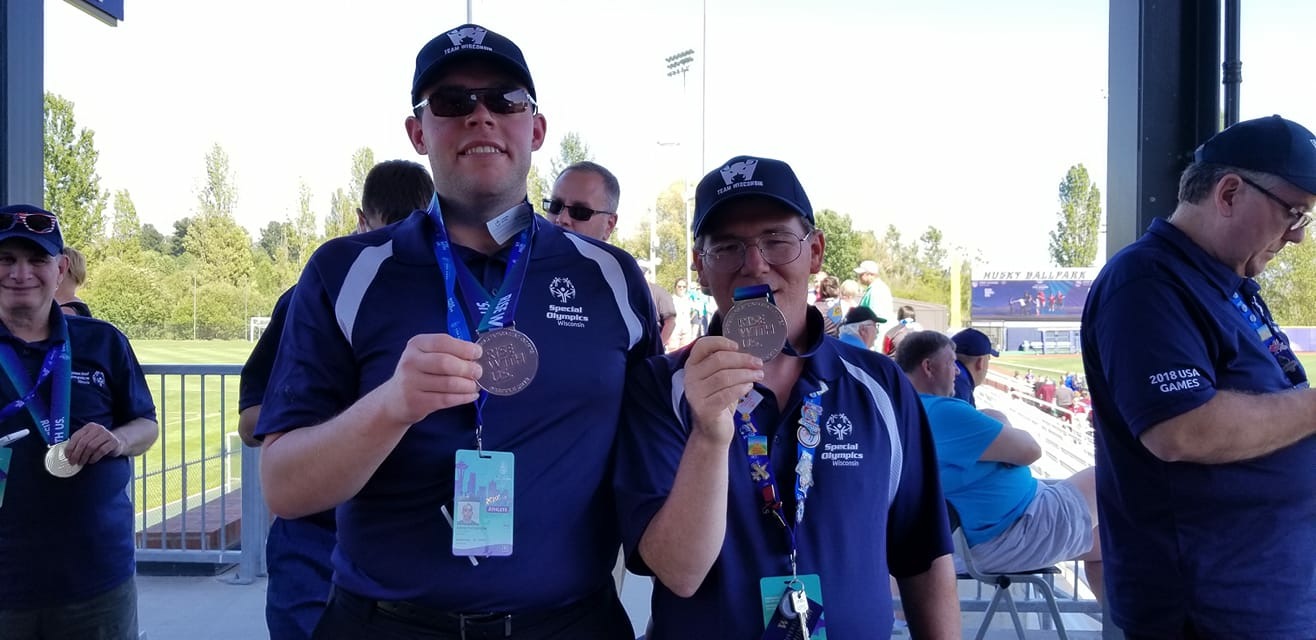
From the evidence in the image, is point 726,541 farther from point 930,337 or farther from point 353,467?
point 930,337

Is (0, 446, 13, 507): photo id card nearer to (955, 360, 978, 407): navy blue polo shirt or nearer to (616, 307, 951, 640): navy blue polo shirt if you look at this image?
(616, 307, 951, 640): navy blue polo shirt

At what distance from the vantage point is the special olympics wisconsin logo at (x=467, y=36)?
1.97 metres

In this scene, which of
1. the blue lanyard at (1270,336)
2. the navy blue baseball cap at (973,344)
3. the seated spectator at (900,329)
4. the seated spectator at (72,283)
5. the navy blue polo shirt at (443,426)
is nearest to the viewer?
the navy blue polo shirt at (443,426)

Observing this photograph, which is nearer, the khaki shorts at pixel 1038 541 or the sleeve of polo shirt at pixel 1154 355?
the sleeve of polo shirt at pixel 1154 355

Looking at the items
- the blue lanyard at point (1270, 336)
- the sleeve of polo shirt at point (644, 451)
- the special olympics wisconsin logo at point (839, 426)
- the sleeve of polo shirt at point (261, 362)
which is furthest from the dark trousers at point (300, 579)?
the blue lanyard at point (1270, 336)

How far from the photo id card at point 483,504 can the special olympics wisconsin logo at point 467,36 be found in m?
0.94

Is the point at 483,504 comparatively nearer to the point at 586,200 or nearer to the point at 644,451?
the point at 644,451

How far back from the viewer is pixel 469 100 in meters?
1.95

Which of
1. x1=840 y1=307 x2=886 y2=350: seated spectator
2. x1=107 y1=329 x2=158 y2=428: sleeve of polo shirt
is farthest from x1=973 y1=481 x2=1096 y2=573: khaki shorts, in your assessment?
x1=107 y1=329 x2=158 y2=428: sleeve of polo shirt

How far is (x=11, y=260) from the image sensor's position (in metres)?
3.32

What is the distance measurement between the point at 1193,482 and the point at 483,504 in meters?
1.99

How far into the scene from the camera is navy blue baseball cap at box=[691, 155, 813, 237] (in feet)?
6.09

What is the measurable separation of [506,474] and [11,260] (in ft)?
9.15

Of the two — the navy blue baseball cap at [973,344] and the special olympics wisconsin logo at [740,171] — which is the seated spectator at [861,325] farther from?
the special olympics wisconsin logo at [740,171]
